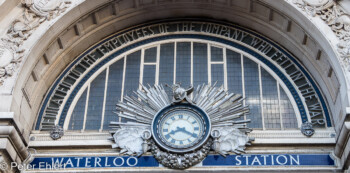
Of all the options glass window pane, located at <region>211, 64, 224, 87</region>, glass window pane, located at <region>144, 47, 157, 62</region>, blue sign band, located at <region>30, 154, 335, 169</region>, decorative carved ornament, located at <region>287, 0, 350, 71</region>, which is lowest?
blue sign band, located at <region>30, 154, 335, 169</region>

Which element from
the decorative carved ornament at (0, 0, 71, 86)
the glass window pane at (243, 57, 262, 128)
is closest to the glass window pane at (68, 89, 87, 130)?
the decorative carved ornament at (0, 0, 71, 86)

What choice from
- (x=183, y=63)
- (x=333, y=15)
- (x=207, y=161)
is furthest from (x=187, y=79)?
(x=333, y=15)

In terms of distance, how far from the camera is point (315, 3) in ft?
62.1

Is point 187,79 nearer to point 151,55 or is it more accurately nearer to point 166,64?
point 166,64

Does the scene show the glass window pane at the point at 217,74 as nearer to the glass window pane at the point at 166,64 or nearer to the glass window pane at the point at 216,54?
the glass window pane at the point at 216,54

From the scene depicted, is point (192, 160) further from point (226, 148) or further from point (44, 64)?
point (44, 64)

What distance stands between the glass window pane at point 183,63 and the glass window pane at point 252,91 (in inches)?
66.4

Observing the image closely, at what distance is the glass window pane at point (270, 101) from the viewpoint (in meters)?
19.1

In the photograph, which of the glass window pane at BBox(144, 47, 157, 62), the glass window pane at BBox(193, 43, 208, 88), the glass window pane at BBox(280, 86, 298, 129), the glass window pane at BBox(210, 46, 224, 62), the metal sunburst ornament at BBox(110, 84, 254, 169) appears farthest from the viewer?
the glass window pane at BBox(144, 47, 157, 62)

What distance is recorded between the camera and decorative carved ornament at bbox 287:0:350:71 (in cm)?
1811

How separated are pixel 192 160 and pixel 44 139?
4212 millimetres

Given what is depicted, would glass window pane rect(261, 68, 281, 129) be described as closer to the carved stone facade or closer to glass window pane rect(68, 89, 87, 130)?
the carved stone facade

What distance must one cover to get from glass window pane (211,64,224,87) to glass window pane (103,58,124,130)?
273cm

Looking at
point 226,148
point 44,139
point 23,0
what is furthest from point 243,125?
point 23,0
